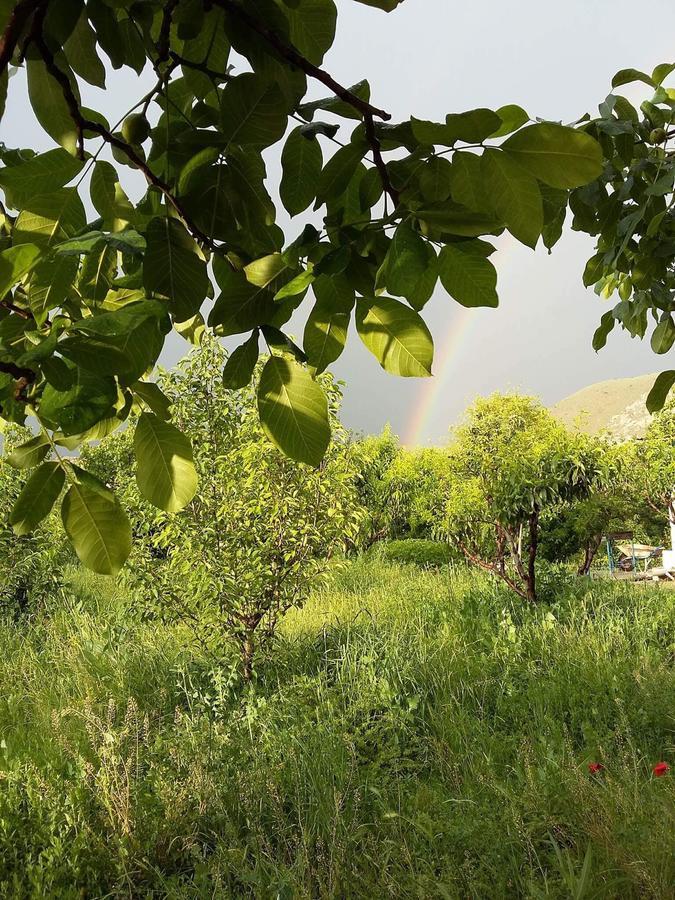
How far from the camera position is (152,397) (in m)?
0.75

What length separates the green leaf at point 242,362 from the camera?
2.34 feet

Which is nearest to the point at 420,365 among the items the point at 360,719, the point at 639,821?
the point at 639,821

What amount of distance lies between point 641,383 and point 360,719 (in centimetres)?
9052

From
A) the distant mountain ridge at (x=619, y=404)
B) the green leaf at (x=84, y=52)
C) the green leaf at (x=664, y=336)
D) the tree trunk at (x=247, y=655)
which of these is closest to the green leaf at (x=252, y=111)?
the green leaf at (x=84, y=52)

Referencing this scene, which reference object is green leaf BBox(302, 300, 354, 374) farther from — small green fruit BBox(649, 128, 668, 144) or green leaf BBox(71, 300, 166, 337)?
small green fruit BBox(649, 128, 668, 144)

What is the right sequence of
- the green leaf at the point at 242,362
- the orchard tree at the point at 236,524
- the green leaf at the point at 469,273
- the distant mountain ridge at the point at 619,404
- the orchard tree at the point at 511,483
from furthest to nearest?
the distant mountain ridge at the point at 619,404
the orchard tree at the point at 511,483
the orchard tree at the point at 236,524
the green leaf at the point at 242,362
the green leaf at the point at 469,273

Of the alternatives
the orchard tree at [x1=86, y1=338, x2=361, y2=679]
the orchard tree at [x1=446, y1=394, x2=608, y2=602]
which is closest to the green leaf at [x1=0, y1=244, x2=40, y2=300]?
the orchard tree at [x1=86, y1=338, x2=361, y2=679]

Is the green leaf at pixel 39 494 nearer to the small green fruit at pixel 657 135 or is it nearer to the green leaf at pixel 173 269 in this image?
the green leaf at pixel 173 269

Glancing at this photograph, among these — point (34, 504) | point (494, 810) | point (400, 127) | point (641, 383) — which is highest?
point (641, 383)

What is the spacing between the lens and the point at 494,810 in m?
2.84

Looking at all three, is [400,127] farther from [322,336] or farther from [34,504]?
[34,504]

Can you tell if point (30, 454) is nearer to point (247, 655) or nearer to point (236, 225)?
point (236, 225)

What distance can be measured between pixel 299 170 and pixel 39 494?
44 centimetres

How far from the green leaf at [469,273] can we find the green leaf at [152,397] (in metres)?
0.32
